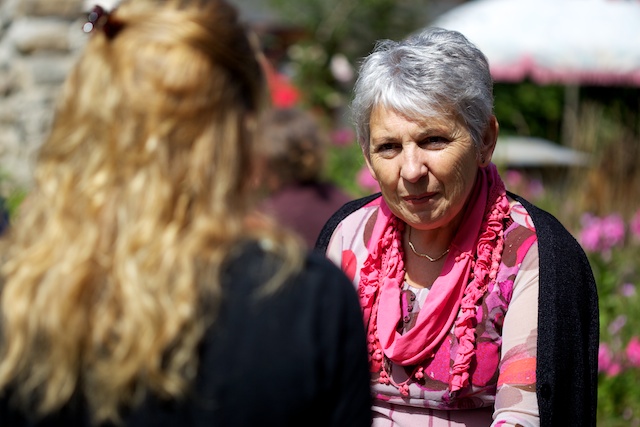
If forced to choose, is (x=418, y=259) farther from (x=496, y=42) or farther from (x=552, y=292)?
(x=496, y=42)

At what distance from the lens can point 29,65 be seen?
700cm

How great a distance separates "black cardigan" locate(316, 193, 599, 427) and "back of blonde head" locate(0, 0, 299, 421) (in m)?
0.93

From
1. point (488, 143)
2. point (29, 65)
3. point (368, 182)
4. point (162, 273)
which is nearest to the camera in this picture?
point (162, 273)

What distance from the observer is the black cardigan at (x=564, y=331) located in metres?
2.21

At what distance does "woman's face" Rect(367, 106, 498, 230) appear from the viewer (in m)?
2.37

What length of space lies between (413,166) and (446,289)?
32 centimetres

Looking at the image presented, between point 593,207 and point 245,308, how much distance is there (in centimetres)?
579

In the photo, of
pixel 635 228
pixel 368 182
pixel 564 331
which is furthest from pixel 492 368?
pixel 368 182

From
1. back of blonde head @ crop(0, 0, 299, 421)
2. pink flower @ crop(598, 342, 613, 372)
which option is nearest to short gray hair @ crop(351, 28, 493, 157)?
back of blonde head @ crop(0, 0, 299, 421)

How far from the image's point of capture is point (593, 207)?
6875 millimetres

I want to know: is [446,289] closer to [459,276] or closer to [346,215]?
[459,276]

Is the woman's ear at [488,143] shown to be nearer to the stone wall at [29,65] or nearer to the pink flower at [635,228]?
the pink flower at [635,228]

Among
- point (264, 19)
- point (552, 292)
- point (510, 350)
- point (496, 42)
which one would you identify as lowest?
point (510, 350)

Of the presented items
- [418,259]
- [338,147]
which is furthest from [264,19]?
[418,259]
